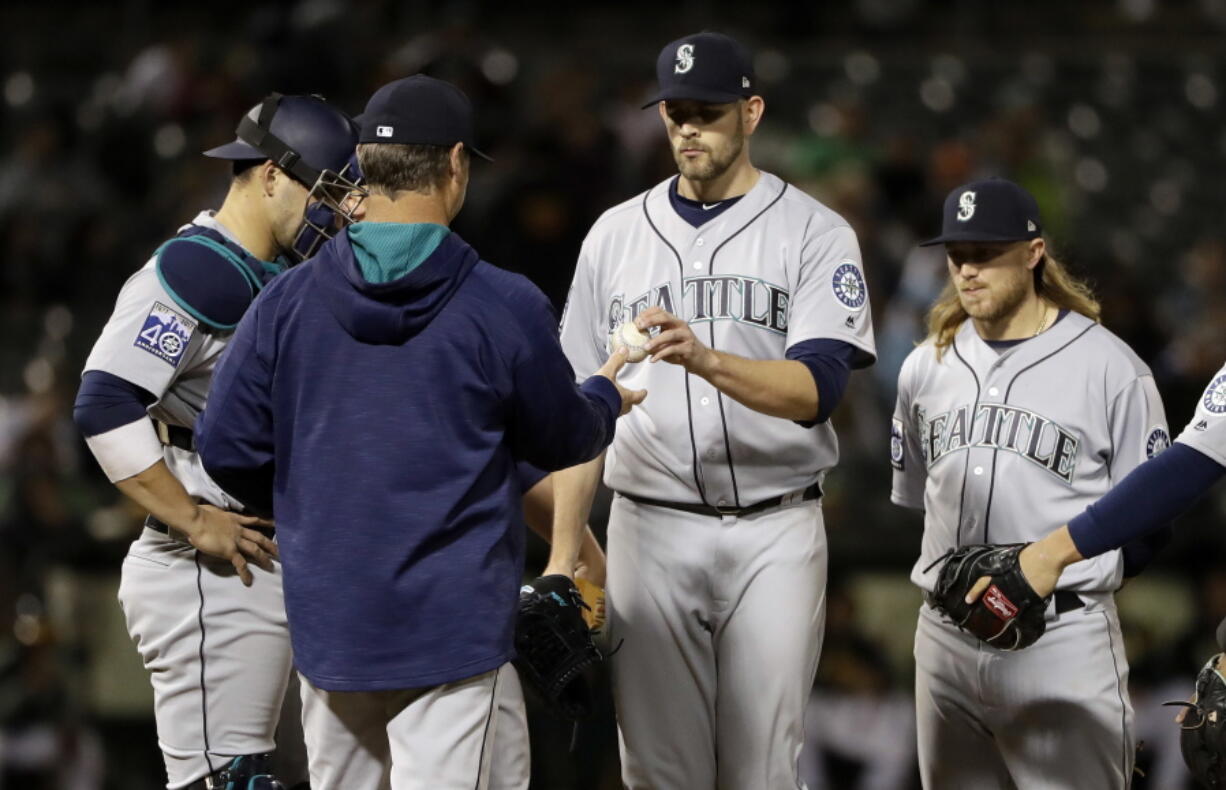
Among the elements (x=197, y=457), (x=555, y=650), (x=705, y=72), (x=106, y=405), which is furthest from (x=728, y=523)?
(x=106, y=405)

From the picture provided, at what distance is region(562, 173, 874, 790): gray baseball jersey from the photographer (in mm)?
4133

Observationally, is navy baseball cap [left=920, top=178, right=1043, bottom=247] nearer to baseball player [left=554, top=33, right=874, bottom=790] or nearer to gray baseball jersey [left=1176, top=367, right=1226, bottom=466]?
baseball player [left=554, top=33, right=874, bottom=790]

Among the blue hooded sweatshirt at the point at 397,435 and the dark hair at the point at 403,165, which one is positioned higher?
the dark hair at the point at 403,165

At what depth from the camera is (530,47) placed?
11.6m

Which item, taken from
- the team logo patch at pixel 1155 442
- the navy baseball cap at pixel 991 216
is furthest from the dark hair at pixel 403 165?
the team logo patch at pixel 1155 442

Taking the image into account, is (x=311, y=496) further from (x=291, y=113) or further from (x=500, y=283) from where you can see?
(x=291, y=113)

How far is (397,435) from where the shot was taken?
329 centimetres

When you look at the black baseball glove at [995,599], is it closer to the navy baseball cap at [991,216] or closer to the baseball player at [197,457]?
the navy baseball cap at [991,216]

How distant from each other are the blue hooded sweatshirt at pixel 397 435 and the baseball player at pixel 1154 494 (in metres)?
1.25

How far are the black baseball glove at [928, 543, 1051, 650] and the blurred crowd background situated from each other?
1.13m

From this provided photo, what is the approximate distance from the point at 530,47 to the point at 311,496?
342 inches

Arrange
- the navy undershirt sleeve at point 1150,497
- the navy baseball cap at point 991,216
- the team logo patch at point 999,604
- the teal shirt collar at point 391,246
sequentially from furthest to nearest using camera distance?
the navy baseball cap at point 991,216 < the team logo patch at point 999,604 < the navy undershirt sleeve at point 1150,497 < the teal shirt collar at point 391,246

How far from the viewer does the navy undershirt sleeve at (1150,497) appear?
12.4 feet

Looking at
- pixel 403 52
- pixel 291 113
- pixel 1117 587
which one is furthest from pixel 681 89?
pixel 403 52
